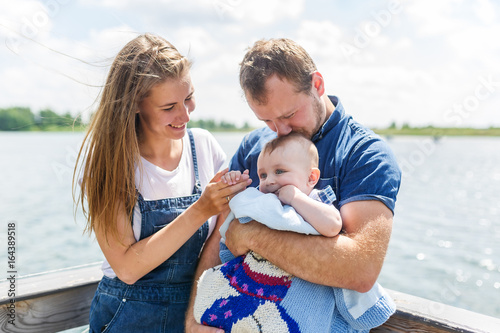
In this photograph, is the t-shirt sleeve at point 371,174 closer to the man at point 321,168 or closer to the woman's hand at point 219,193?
the man at point 321,168

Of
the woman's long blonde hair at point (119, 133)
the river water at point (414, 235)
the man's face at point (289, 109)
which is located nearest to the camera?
the man's face at point (289, 109)

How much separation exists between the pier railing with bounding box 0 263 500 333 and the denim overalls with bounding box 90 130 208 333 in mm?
135

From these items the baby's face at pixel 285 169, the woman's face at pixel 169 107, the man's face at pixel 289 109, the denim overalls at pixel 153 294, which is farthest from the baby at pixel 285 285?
the woman's face at pixel 169 107

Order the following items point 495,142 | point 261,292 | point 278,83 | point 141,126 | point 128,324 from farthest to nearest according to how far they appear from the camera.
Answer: point 495,142, point 141,126, point 128,324, point 278,83, point 261,292

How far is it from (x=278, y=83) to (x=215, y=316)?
0.97m

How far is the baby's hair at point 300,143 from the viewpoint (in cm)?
180

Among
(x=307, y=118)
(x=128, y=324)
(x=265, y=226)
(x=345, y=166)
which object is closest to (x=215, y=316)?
(x=265, y=226)

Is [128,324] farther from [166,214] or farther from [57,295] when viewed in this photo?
[166,214]

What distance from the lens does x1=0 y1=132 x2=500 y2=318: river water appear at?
7840 millimetres

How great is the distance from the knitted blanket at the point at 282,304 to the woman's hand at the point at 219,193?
285 millimetres

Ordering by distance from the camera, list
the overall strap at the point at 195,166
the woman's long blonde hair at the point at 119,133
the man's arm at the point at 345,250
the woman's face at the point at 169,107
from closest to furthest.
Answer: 1. the man's arm at the point at 345,250
2. the woman's long blonde hair at the point at 119,133
3. the woman's face at the point at 169,107
4. the overall strap at the point at 195,166

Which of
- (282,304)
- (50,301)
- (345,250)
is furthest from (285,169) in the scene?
(50,301)

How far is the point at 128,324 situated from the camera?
204 cm

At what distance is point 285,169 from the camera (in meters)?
1.79
